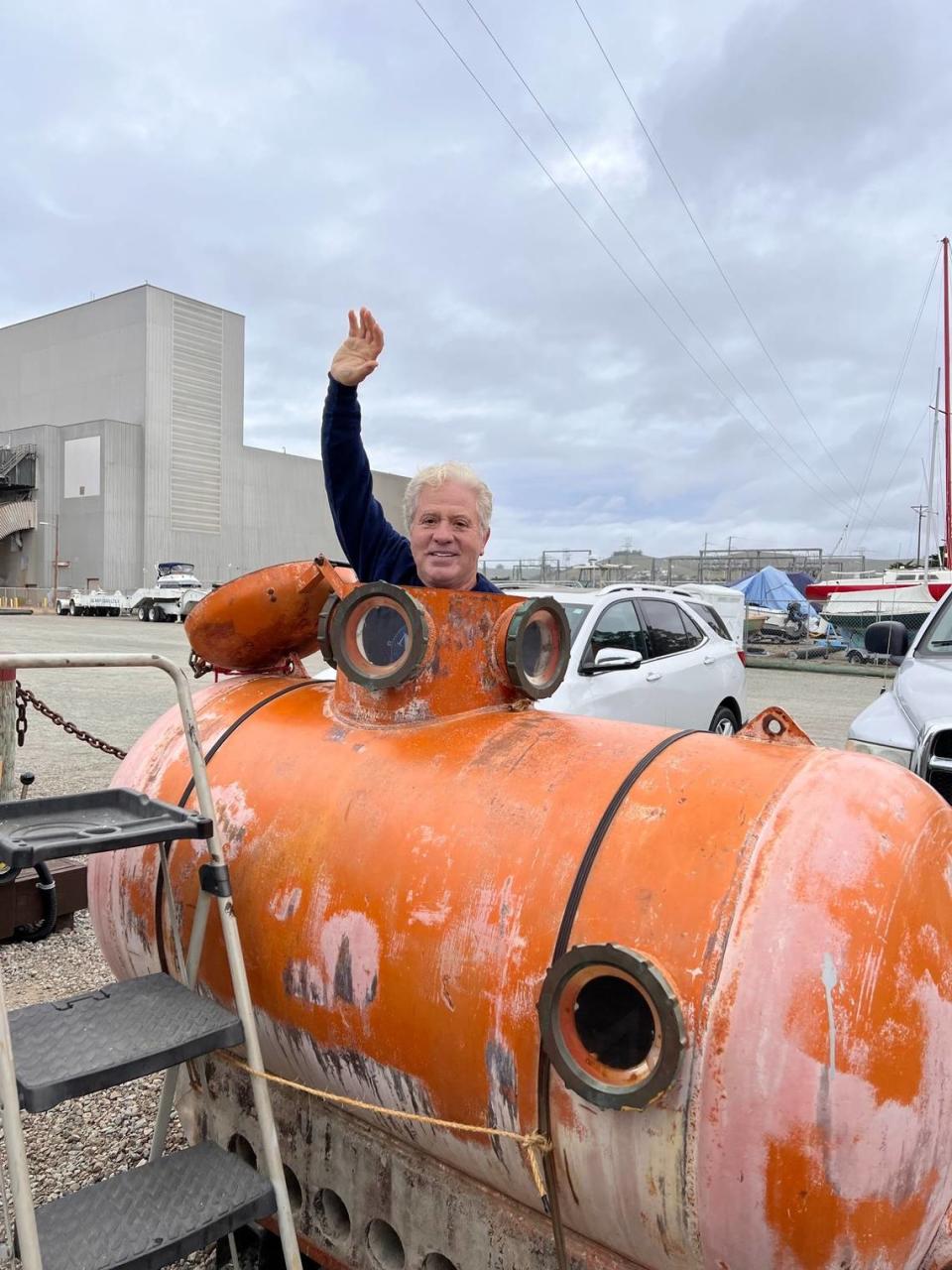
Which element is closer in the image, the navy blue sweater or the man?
the man

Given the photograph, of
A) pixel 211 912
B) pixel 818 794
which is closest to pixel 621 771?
pixel 818 794

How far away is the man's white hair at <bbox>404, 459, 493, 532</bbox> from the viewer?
2.43m

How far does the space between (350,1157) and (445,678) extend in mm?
1132

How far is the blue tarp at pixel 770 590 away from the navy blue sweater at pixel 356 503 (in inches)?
1136

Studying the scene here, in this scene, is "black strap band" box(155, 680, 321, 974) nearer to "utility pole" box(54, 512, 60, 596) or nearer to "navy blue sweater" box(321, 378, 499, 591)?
"navy blue sweater" box(321, 378, 499, 591)

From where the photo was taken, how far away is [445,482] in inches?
95.7

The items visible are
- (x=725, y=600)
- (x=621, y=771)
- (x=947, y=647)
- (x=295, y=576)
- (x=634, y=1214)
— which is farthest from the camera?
(x=725, y=600)

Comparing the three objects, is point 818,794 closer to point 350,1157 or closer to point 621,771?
point 621,771

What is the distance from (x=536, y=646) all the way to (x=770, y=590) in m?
30.2

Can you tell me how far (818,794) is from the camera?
1576 millimetres

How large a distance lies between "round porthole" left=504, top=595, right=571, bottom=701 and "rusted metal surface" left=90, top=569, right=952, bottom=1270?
66 millimetres

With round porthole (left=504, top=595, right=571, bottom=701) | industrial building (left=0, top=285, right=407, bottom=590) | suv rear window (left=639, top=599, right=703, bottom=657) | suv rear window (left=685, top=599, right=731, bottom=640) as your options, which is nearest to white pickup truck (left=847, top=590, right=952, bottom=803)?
round porthole (left=504, top=595, right=571, bottom=701)

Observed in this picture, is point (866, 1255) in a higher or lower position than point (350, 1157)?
higher

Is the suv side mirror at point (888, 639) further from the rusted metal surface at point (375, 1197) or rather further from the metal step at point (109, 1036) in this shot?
the metal step at point (109, 1036)
